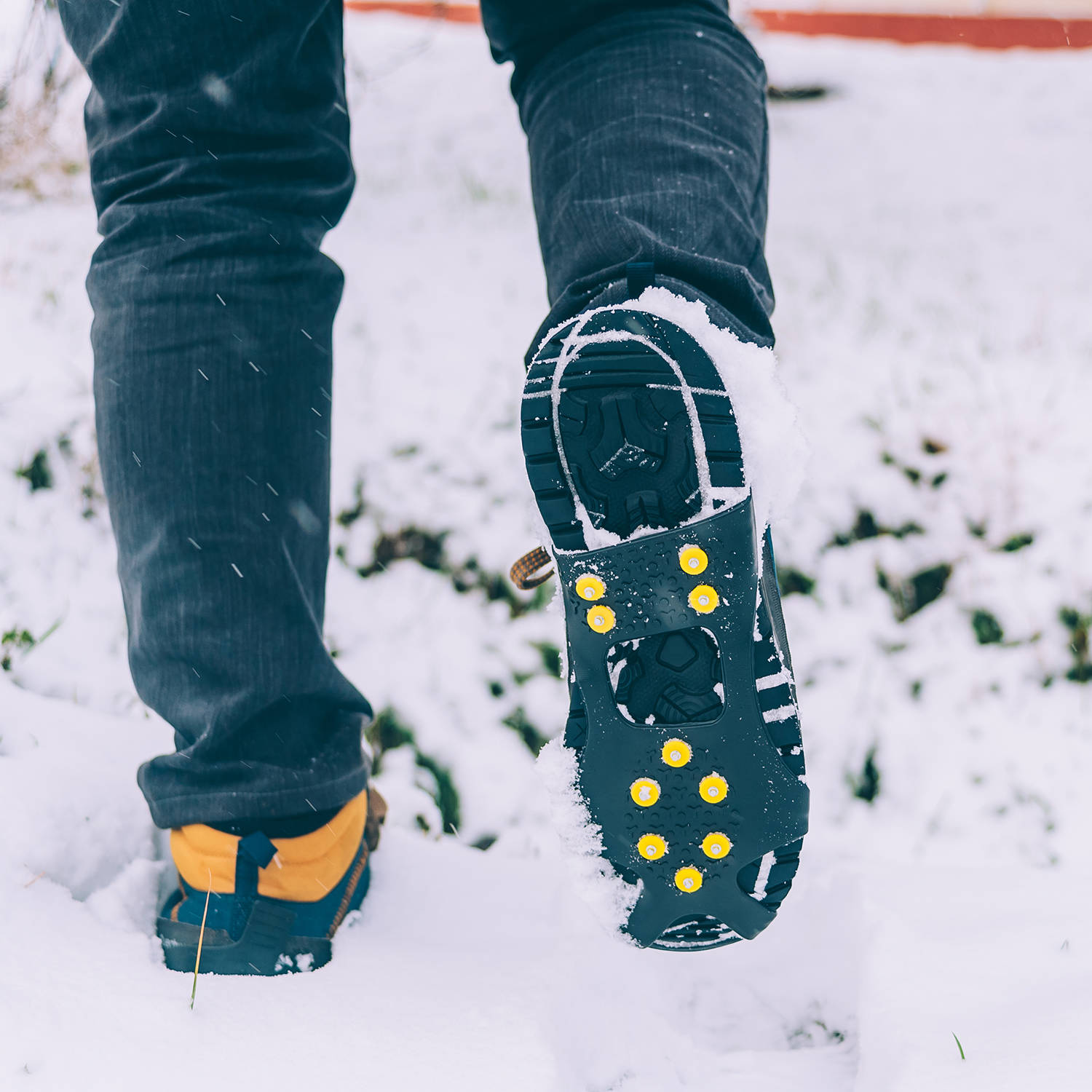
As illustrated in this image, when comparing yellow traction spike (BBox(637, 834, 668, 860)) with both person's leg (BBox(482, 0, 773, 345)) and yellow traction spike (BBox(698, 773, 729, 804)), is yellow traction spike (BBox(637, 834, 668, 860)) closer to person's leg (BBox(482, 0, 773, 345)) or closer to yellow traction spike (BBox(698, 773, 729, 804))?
yellow traction spike (BBox(698, 773, 729, 804))

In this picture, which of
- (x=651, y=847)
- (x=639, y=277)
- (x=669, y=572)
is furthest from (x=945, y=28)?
(x=651, y=847)

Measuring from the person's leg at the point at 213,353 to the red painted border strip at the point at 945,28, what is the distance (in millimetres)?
6784

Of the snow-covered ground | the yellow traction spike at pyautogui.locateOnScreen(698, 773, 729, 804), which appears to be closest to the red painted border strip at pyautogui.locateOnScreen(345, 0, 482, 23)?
the snow-covered ground

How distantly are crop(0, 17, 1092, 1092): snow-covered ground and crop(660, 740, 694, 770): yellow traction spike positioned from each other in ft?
0.84

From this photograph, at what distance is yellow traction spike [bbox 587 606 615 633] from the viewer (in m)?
0.67

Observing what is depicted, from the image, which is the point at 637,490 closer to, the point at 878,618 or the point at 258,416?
the point at 258,416

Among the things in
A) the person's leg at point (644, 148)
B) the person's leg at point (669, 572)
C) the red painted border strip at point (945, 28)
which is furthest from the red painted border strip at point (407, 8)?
the person's leg at point (669, 572)

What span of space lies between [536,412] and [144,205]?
37 cm

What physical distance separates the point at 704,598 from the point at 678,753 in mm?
117

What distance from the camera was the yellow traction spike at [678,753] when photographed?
0.66m

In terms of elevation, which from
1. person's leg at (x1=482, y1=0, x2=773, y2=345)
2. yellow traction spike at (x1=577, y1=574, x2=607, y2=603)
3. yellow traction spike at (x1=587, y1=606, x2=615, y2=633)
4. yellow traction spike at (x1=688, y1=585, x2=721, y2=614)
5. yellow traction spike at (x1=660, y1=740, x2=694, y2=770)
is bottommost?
yellow traction spike at (x1=660, y1=740, x2=694, y2=770)

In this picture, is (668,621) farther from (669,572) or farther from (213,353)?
(213,353)

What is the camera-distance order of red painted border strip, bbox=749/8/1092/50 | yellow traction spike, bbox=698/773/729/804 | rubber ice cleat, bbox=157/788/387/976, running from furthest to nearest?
red painted border strip, bbox=749/8/1092/50
rubber ice cleat, bbox=157/788/387/976
yellow traction spike, bbox=698/773/729/804

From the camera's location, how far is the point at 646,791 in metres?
0.66
